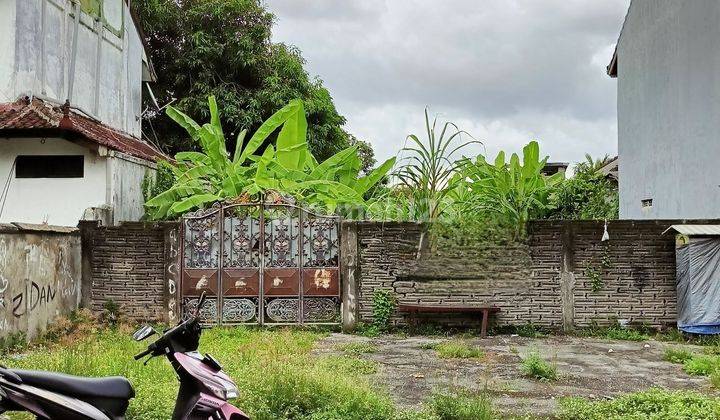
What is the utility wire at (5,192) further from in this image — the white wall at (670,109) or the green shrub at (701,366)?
the white wall at (670,109)

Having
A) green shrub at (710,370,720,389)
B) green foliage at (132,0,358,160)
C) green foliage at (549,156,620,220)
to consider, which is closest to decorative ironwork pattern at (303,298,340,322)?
green foliage at (549,156,620,220)

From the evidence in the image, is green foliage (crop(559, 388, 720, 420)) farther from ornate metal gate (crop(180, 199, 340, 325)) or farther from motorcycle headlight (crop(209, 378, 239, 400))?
ornate metal gate (crop(180, 199, 340, 325))

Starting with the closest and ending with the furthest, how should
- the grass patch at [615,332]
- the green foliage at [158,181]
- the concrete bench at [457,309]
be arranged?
the grass patch at [615,332] → the concrete bench at [457,309] → the green foliage at [158,181]

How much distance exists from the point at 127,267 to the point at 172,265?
695mm

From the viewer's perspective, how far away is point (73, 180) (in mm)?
12188

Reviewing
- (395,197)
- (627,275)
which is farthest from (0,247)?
(627,275)

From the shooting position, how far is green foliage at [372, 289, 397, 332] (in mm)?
10023

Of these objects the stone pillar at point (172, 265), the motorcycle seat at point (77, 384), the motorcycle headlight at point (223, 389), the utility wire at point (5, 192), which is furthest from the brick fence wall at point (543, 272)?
the motorcycle seat at point (77, 384)

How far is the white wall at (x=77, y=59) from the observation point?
1205 cm

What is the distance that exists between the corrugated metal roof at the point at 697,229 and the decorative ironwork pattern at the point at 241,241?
5.97m

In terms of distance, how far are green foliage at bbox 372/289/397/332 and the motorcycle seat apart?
6.64 m

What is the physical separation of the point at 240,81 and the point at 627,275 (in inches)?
580

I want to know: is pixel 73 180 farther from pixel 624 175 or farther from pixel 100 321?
pixel 624 175

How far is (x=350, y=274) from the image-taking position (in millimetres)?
10023
